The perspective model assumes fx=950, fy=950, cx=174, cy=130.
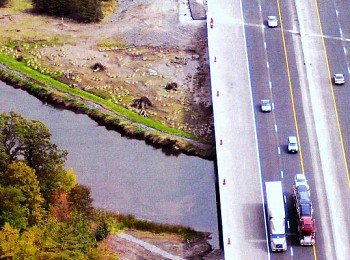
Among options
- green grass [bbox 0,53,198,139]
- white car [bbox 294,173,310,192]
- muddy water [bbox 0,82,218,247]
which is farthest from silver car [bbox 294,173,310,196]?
green grass [bbox 0,53,198,139]

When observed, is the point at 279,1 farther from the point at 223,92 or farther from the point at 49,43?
the point at 49,43

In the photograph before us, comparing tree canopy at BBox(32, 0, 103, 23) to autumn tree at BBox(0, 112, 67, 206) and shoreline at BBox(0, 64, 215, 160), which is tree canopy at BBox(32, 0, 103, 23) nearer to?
shoreline at BBox(0, 64, 215, 160)

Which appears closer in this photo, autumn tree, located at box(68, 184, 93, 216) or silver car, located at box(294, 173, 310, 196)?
silver car, located at box(294, 173, 310, 196)

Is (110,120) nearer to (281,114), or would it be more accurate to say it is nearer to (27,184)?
(281,114)

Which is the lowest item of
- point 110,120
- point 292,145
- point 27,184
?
point 27,184

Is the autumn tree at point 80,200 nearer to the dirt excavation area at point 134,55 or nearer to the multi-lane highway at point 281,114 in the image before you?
the multi-lane highway at point 281,114

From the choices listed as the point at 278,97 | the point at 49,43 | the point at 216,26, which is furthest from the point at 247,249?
the point at 49,43

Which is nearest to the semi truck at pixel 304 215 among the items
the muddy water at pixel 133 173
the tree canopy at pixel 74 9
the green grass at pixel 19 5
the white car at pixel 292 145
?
the white car at pixel 292 145

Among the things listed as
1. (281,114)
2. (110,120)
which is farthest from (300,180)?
(110,120)
